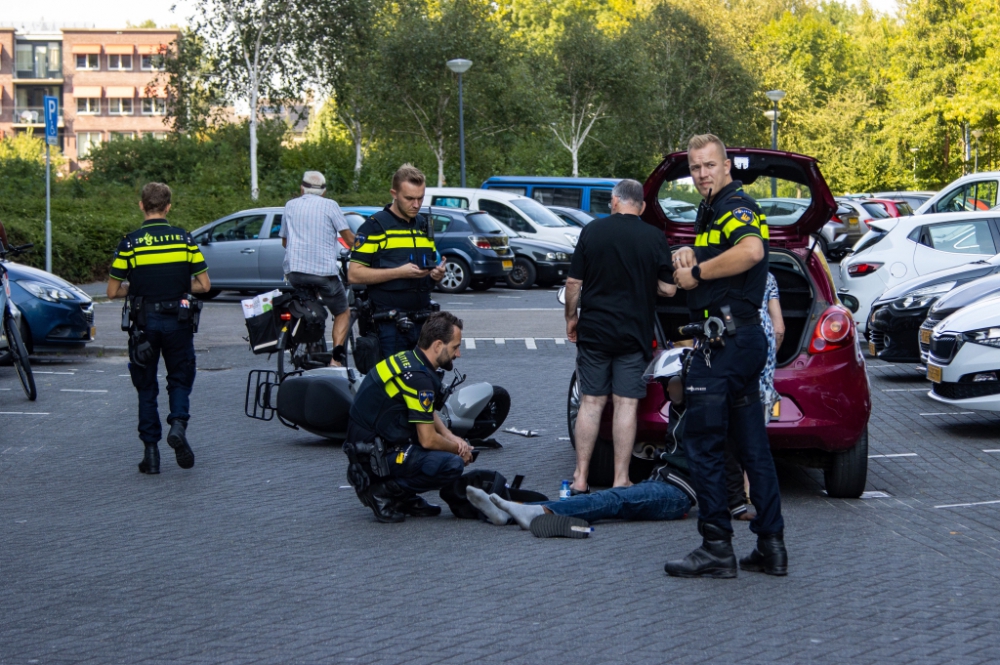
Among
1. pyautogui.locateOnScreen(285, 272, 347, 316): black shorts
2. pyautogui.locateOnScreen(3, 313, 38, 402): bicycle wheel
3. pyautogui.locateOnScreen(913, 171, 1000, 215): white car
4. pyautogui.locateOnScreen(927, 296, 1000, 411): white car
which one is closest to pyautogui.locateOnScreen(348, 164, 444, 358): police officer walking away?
pyautogui.locateOnScreen(285, 272, 347, 316): black shorts

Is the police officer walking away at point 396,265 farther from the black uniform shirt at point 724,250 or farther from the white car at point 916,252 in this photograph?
the white car at point 916,252

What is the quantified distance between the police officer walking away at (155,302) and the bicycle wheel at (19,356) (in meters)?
3.21

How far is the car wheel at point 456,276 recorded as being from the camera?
23.9 m

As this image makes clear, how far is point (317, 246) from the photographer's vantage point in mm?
11258

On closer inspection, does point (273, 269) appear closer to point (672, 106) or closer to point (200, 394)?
point (200, 394)

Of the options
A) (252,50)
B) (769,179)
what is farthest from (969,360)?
(252,50)

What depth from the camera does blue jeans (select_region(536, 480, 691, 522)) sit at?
21.5 ft

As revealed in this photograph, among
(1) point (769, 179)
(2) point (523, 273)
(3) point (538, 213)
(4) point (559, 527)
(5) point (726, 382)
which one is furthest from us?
(3) point (538, 213)

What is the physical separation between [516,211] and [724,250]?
21.0 metres

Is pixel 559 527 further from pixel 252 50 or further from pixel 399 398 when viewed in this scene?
pixel 252 50

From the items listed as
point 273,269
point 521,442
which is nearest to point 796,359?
point 521,442

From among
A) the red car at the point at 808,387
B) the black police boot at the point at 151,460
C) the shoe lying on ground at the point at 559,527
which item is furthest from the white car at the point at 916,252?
the shoe lying on ground at the point at 559,527

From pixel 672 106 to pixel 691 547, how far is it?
166 feet

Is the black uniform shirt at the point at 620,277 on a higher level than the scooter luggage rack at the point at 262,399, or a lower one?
higher
